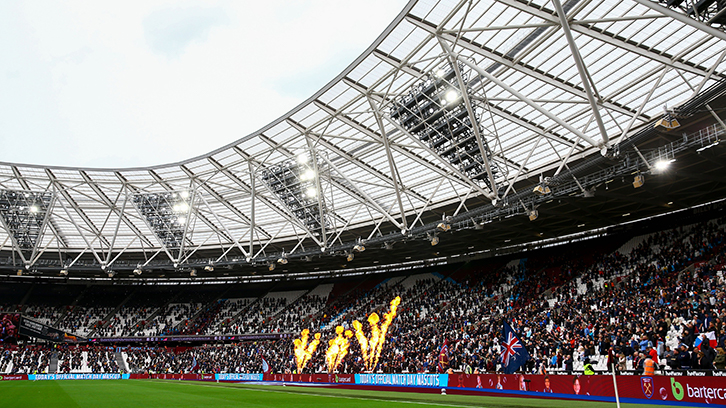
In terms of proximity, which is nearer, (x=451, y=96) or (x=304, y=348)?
(x=451, y=96)

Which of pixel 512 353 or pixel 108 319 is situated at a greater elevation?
pixel 108 319

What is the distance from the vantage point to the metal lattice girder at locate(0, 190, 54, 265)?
43938 mm

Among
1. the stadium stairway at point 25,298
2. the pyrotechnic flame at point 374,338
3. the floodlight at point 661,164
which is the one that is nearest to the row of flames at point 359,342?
the pyrotechnic flame at point 374,338

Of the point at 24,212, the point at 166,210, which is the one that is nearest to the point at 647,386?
the point at 166,210

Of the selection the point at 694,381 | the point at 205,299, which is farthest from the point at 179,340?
the point at 694,381

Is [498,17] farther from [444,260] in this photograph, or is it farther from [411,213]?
[444,260]

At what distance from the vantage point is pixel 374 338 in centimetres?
4322

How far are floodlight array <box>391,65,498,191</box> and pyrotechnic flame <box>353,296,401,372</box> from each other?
18651 millimetres

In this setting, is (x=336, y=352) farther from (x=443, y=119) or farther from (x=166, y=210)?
(x=443, y=119)

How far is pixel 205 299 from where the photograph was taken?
224ft

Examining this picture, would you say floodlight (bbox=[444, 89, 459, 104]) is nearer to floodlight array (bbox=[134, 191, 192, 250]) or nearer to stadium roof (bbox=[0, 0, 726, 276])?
stadium roof (bbox=[0, 0, 726, 276])

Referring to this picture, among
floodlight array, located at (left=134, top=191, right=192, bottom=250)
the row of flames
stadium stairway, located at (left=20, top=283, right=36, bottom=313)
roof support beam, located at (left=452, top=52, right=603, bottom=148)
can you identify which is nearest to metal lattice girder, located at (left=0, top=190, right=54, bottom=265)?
floodlight array, located at (left=134, top=191, right=192, bottom=250)

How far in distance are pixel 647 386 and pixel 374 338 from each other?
92.0 ft

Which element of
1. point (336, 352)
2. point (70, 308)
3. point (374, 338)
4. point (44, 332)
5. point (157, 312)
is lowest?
point (336, 352)
